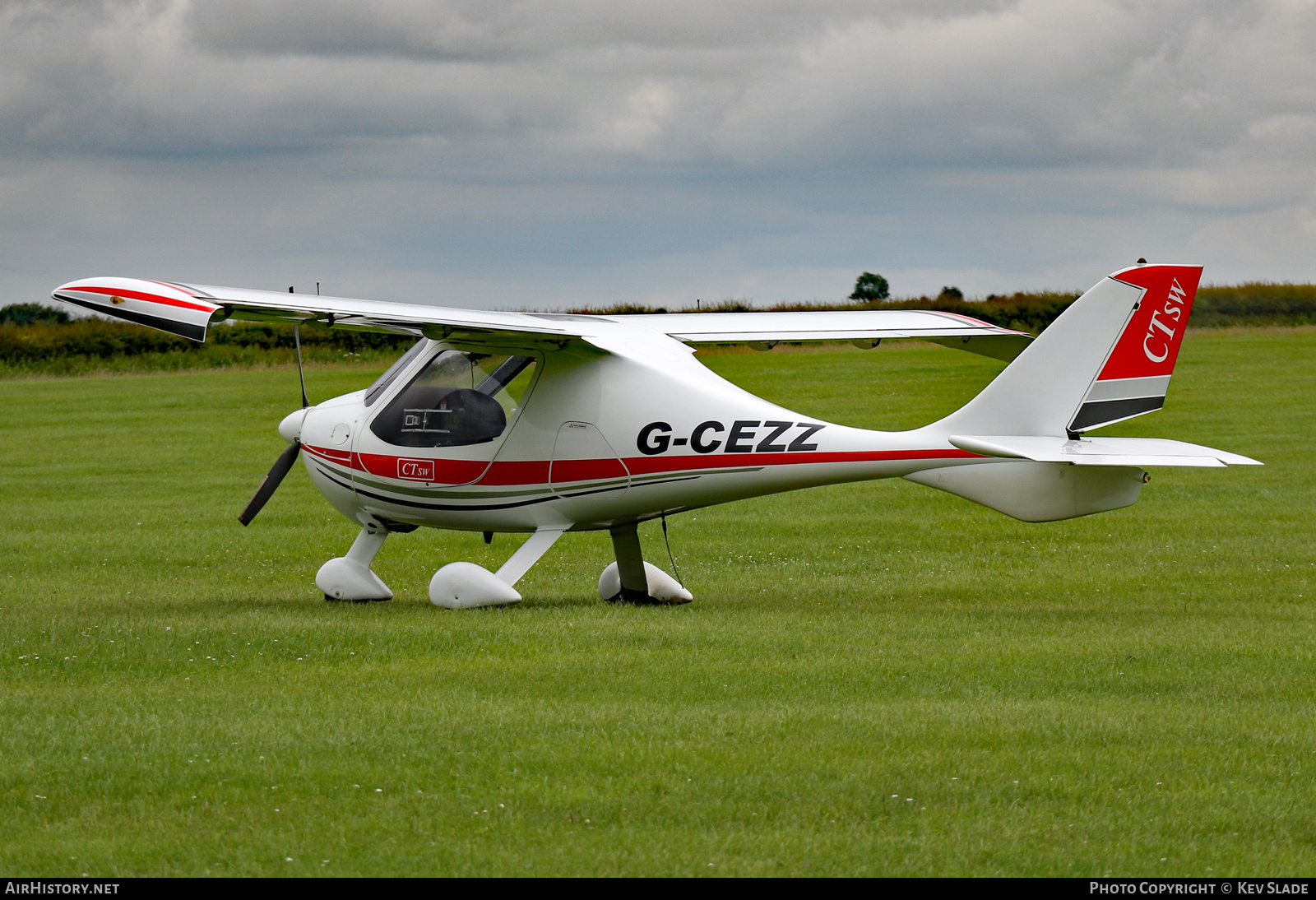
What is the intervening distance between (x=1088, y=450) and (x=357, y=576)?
6.73m

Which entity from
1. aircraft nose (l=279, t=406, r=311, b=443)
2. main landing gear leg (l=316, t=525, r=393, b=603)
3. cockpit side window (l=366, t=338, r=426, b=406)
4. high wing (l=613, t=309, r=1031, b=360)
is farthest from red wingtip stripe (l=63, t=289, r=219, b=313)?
high wing (l=613, t=309, r=1031, b=360)

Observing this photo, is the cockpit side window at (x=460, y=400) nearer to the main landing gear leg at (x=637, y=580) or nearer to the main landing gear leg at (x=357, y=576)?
the main landing gear leg at (x=357, y=576)

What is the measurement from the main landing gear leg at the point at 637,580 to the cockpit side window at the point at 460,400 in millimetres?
1525

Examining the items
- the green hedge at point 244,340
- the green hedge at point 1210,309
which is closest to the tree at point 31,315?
the green hedge at point 244,340

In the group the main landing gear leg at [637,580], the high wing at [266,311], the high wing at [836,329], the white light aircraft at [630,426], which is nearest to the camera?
the high wing at [266,311]

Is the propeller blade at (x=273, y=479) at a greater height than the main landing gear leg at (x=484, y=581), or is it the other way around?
the propeller blade at (x=273, y=479)

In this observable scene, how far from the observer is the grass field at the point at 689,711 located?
6480mm

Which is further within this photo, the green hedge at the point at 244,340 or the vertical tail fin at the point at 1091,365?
the green hedge at the point at 244,340

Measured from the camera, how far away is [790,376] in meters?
50.5

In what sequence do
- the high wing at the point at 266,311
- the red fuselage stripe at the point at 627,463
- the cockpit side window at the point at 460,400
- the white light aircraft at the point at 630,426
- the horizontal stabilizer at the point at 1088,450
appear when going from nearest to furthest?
the high wing at the point at 266,311, the horizontal stabilizer at the point at 1088,450, the white light aircraft at the point at 630,426, the red fuselage stripe at the point at 627,463, the cockpit side window at the point at 460,400

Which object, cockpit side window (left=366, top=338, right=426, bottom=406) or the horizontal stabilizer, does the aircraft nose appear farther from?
the horizontal stabilizer

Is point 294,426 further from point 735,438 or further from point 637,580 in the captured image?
point 735,438
